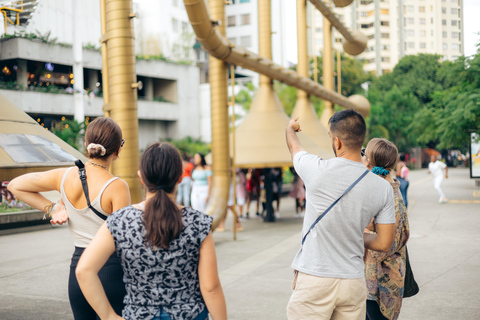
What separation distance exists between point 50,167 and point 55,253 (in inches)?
204

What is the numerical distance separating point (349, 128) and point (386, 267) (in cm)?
113

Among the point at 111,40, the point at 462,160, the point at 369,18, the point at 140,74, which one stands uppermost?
the point at 369,18

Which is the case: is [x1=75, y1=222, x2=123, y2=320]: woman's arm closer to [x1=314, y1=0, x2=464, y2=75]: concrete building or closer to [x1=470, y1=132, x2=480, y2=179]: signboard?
[x1=470, y1=132, x2=480, y2=179]: signboard

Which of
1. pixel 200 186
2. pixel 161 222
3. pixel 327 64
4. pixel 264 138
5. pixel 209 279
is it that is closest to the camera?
pixel 161 222

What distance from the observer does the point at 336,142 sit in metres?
2.75

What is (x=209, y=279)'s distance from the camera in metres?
2.15

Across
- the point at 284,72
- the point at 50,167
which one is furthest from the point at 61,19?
the point at 50,167

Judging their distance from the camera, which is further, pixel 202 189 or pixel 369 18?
pixel 369 18

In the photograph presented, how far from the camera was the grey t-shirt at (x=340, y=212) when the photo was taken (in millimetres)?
2650

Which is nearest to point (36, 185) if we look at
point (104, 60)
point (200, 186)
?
point (104, 60)

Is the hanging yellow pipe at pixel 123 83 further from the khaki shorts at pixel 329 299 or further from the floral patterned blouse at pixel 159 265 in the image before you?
the floral patterned blouse at pixel 159 265

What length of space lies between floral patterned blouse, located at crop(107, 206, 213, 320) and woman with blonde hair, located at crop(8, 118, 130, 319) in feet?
1.71

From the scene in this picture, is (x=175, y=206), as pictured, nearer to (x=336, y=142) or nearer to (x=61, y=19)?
(x=336, y=142)

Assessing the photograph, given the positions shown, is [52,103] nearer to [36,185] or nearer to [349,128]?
[36,185]
